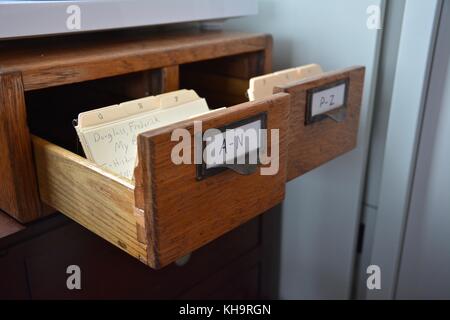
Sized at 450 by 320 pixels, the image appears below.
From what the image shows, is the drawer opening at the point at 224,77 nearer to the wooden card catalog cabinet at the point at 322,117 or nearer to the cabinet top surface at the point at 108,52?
the cabinet top surface at the point at 108,52

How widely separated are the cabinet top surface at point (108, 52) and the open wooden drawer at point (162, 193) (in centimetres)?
8

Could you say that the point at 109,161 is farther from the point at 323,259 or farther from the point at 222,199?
the point at 323,259

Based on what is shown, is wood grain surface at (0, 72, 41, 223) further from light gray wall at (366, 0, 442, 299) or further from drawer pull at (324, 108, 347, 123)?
light gray wall at (366, 0, 442, 299)

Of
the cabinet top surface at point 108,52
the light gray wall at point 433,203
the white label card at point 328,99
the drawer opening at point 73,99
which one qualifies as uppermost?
the cabinet top surface at point 108,52

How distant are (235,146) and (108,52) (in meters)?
0.23

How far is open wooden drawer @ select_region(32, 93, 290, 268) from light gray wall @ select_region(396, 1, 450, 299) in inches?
13.8

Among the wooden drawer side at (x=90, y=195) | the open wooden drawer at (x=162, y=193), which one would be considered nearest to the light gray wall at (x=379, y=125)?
the open wooden drawer at (x=162, y=193)

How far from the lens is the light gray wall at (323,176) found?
2.47 ft

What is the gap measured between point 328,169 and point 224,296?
0.30m

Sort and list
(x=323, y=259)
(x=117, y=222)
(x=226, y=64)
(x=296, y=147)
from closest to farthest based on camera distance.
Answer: (x=117, y=222) → (x=296, y=147) → (x=226, y=64) → (x=323, y=259)

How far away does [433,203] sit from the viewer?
30.8 inches

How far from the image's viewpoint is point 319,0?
0.77m

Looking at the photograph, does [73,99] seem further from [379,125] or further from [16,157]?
[379,125]
